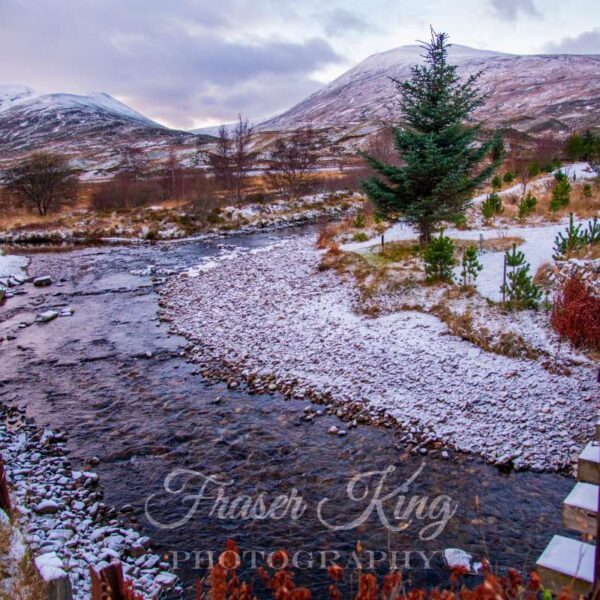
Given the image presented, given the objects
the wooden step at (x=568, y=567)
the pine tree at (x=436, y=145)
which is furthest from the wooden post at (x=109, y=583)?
the pine tree at (x=436, y=145)

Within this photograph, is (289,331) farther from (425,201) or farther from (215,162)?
(215,162)

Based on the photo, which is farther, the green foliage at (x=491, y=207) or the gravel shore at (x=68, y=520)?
the green foliage at (x=491, y=207)

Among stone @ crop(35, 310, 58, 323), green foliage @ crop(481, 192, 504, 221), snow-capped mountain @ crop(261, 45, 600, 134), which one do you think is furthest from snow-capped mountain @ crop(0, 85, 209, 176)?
green foliage @ crop(481, 192, 504, 221)

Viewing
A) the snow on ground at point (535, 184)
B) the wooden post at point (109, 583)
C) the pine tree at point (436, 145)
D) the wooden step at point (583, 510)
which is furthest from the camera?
the snow on ground at point (535, 184)

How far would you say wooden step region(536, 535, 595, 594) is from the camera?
3.47 meters

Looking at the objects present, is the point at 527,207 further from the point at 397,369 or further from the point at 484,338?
the point at 397,369

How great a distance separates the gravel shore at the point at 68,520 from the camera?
541 centimetres

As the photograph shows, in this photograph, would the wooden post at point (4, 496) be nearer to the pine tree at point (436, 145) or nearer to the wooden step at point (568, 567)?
the wooden step at point (568, 567)

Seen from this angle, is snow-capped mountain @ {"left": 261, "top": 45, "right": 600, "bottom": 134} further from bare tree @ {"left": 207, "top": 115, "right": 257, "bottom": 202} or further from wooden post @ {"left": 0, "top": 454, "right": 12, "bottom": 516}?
wooden post @ {"left": 0, "top": 454, "right": 12, "bottom": 516}

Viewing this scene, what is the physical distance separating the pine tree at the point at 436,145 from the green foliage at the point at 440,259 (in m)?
2.81

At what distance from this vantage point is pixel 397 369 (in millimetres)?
9961

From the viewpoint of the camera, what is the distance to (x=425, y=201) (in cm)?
1540

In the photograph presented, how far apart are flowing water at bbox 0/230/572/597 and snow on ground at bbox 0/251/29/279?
1177 centimetres

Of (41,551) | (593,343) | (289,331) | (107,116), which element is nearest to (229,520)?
(41,551)
